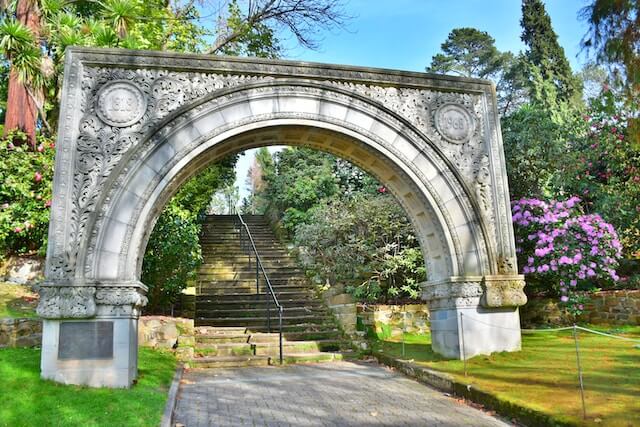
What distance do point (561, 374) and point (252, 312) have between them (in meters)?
6.80

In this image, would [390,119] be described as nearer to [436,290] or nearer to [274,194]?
[436,290]

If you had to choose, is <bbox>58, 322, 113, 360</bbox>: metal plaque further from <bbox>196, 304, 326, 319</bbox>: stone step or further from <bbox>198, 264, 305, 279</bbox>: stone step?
<bbox>198, 264, 305, 279</bbox>: stone step

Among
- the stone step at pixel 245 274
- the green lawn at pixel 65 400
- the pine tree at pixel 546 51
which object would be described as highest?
the pine tree at pixel 546 51

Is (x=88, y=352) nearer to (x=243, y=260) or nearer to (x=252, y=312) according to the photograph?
(x=252, y=312)

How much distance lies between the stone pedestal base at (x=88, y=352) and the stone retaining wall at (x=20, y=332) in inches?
57.9

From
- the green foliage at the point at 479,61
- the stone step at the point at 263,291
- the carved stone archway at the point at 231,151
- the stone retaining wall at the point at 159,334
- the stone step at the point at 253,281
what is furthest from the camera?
the green foliage at the point at 479,61

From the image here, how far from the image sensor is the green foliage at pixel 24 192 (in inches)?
339

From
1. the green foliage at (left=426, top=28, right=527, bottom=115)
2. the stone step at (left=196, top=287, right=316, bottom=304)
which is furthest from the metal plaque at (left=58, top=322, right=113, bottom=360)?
the green foliage at (left=426, top=28, right=527, bottom=115)

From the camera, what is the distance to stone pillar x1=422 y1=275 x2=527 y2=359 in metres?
7.00

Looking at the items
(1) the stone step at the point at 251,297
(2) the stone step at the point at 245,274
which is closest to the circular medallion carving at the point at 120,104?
(1) the stone step at the point at 251,297

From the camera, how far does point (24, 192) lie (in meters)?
8.60

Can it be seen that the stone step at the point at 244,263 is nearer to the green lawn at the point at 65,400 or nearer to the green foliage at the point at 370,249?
the green foliage at the point at 370,249

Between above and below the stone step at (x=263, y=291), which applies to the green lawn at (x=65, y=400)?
below

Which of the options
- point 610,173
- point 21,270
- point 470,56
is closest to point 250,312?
point 21,270
